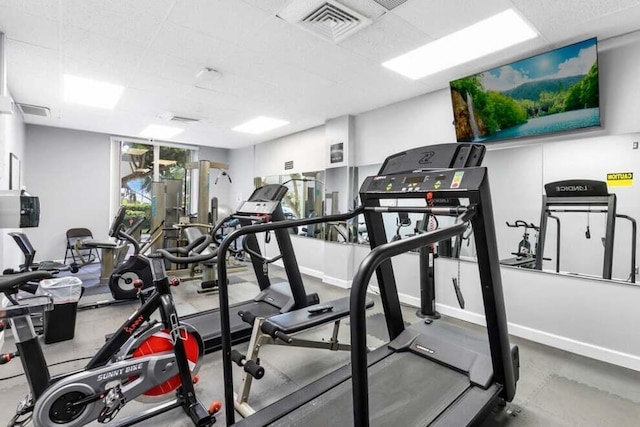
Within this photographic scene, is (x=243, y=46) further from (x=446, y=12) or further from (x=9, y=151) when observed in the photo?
(x=9, y=151)

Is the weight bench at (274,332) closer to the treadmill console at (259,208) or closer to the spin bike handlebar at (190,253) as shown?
the spin bike handlebar at (190,253)

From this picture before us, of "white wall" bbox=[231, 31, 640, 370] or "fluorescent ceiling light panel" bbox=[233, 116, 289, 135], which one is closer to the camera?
"white wall" bbox=[231, 31, 640, 370]

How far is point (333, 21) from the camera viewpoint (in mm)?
2592

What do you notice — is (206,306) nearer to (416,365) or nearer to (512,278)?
(416,365)

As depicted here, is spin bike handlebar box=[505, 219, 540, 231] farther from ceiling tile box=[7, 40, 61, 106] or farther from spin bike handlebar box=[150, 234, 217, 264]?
ceiling tile box=[7, 40, 61, 106]

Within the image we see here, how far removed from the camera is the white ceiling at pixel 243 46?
8.00ft

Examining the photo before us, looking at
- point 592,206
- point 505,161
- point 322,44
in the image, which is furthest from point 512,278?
point 322,44

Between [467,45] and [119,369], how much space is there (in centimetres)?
364

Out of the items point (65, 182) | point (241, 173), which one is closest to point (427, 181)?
point (241, 173)

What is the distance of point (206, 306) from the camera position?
418cm

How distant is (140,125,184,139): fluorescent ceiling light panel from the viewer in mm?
6340

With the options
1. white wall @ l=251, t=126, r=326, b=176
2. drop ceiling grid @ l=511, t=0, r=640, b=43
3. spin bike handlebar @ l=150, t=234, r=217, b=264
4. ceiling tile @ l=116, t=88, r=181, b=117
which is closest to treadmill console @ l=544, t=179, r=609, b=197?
drop ceiling grid @ l=511, t=0, r=640, b=43

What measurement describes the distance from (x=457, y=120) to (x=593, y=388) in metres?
2.77

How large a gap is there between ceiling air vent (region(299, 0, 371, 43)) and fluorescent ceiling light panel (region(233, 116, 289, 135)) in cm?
296
